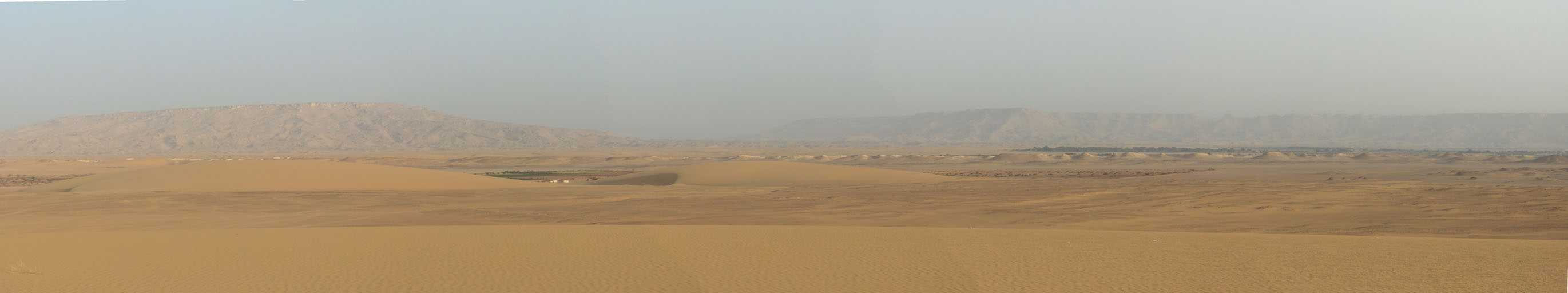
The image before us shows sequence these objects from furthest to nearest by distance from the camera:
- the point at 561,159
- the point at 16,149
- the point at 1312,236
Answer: the point at 16,149 → the point at 561,159 → the point at 1312,236

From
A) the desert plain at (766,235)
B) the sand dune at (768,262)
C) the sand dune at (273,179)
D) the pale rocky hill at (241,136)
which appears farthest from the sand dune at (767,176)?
the pale rocky hill at (241,136)

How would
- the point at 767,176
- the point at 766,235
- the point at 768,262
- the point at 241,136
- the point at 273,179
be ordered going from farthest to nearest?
the point at 241,136, the point at 767,176, the point at 273,179, the point at 766,235, the point at 768,262

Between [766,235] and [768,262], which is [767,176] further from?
[768,262]

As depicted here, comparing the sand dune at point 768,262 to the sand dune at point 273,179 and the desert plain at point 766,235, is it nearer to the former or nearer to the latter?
the desert plain at point 766,235

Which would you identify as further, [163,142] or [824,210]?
[163,142]

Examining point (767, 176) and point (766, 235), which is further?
point (767, 176)

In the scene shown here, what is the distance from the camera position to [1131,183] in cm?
3894

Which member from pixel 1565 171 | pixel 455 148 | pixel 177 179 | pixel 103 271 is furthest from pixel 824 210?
pixel 455 148

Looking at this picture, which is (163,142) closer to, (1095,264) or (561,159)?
(561,159)

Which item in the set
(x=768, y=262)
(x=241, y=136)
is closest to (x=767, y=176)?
(x=768, y=262)

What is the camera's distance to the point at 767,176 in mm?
46344

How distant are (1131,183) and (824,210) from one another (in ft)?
54.3

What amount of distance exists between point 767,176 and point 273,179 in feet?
59.3

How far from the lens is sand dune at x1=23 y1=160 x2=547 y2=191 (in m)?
37.5
